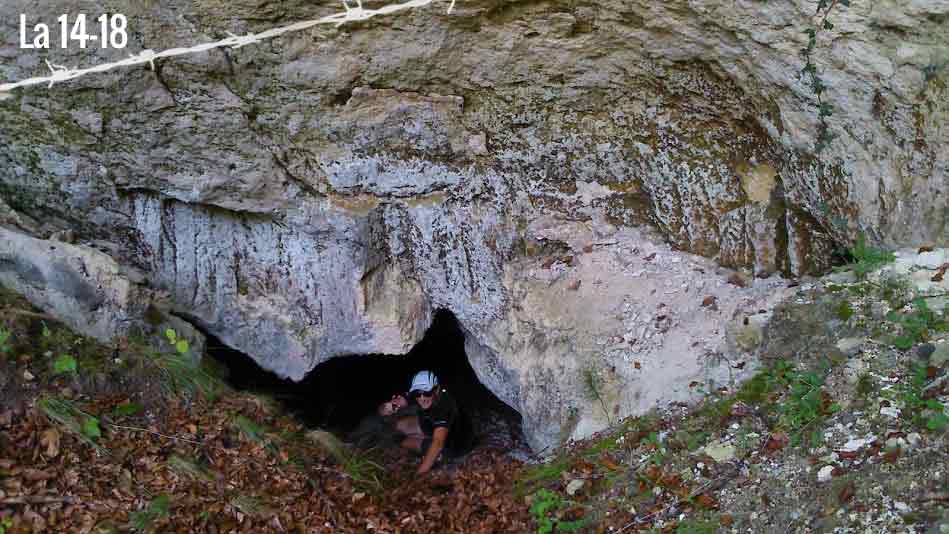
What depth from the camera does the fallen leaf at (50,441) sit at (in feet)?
13.3

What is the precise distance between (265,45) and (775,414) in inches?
142

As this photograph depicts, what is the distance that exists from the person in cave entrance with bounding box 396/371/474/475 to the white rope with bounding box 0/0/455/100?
2.77 metres

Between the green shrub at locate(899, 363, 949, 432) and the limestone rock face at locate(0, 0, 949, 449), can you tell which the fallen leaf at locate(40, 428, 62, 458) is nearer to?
the limestone rock face at locate(0, 0, 949, 449)

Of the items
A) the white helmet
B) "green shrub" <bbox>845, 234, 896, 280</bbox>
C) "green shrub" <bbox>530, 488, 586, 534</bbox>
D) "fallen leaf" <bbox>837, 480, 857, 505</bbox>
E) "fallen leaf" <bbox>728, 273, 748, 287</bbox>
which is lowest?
the white helmet

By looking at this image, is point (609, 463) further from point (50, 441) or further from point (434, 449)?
point (50, 441)

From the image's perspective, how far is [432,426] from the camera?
610 centimetres

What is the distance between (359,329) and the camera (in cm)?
620

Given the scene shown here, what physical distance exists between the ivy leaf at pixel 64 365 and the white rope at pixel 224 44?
1.71 metres

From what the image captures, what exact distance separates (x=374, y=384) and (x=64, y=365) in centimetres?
349

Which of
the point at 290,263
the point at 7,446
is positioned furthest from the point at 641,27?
the point at 7,446

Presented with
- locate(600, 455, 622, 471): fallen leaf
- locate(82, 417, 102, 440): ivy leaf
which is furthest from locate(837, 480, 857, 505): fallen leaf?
locate(82, 417, 102, 440): ivy leaf

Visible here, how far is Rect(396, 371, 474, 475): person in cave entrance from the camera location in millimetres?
5895

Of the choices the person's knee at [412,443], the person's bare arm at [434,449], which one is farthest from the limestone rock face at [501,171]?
the person's knee at [412,443]

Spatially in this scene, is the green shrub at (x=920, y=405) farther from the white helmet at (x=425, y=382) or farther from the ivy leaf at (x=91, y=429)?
the ivy leaf at (x=91, y=429)
